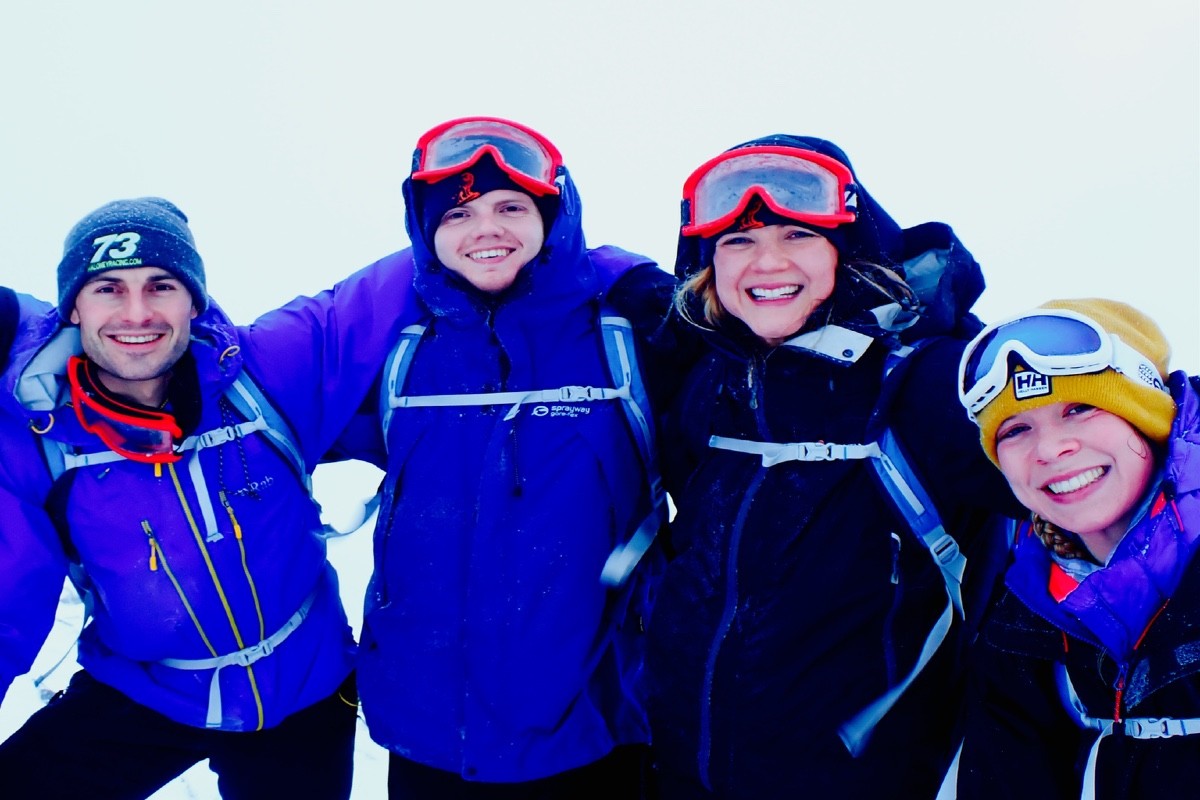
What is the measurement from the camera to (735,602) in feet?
8.04

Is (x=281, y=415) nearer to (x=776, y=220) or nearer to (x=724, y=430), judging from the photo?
(x=724, y=430)

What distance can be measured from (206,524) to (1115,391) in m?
2.86

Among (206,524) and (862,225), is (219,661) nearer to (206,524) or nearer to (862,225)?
(206,524)

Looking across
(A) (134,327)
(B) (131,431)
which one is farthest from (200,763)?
(A) (134,327)

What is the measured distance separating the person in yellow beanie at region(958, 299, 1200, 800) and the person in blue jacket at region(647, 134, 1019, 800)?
0.61ft

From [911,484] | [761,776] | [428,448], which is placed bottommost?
[761,776]

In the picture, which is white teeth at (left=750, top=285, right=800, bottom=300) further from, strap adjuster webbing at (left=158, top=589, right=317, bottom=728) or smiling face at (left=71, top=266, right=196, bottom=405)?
strap adjuster webbing at (left=158, top=589, right=317, bottom=728)

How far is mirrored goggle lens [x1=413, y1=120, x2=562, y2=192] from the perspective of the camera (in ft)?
10.3

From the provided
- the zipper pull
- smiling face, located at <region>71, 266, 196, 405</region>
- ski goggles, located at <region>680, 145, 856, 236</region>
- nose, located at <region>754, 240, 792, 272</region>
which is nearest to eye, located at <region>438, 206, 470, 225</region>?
ski goggles, located at <region>680, 145, 856, 236</region>

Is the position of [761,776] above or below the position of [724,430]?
below

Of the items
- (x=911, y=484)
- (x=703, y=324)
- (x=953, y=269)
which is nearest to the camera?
(x=911, y=484)

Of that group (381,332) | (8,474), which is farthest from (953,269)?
(8,474)

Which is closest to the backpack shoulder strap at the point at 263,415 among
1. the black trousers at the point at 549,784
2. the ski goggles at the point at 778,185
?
the black trousers at the point at 549,784

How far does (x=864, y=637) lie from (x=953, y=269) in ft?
3.69
